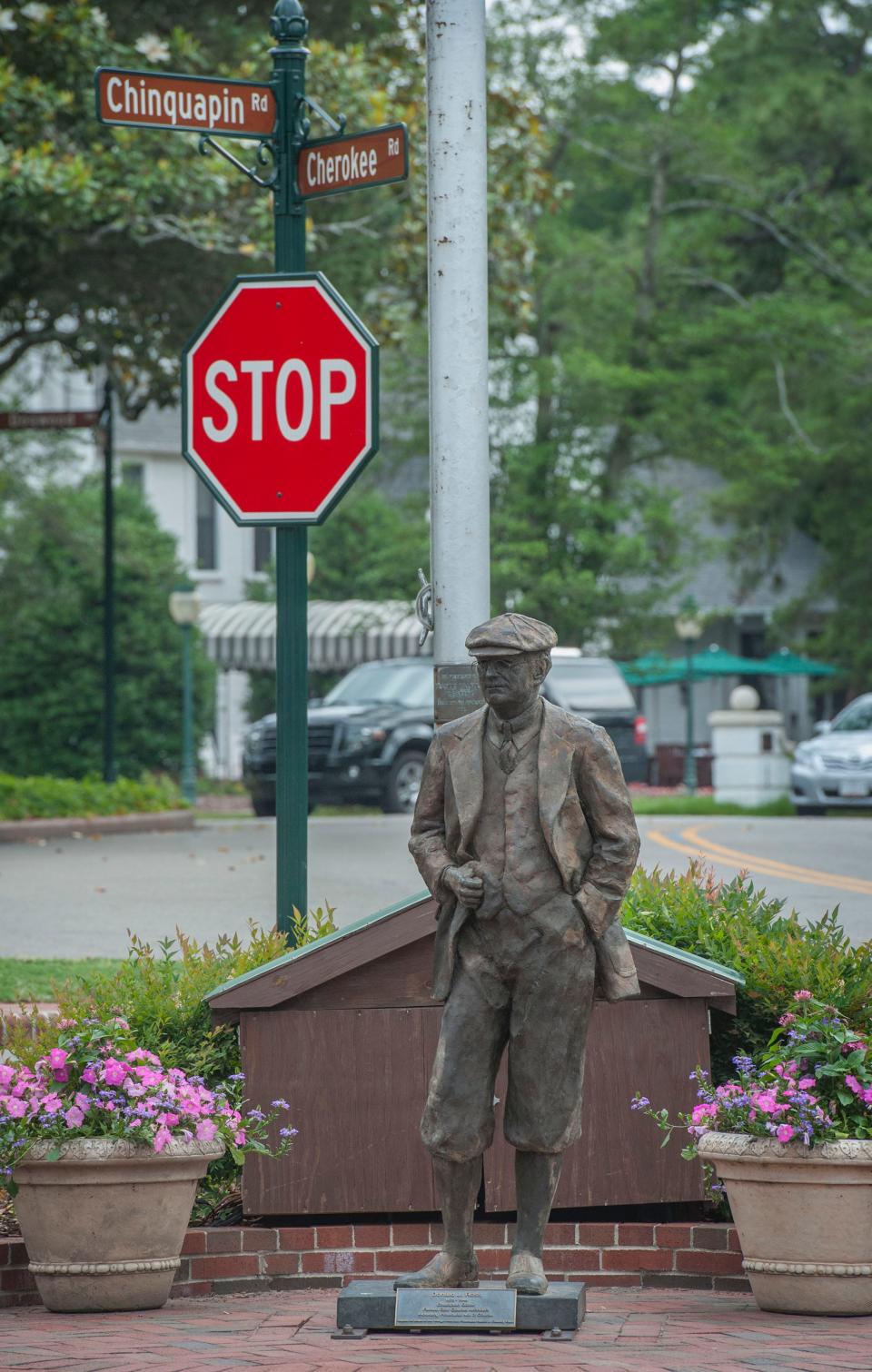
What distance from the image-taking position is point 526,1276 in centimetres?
550

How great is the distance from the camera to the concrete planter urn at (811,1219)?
5.70 metres

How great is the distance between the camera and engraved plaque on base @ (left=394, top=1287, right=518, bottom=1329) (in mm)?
5395

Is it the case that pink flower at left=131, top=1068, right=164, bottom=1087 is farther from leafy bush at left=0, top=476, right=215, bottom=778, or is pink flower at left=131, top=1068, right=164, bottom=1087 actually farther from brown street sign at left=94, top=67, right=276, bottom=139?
leafy bush at left=0, top=476, right=215, bottom=778

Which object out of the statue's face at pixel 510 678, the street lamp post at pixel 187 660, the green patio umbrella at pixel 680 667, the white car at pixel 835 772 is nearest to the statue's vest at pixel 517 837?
the statue's face at pixel 510 678

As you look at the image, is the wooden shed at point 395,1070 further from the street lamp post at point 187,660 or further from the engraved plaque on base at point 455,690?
the street lamp post at point 187,660

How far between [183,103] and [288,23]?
0.48 meters

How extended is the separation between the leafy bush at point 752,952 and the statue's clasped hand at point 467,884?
1.43 meters

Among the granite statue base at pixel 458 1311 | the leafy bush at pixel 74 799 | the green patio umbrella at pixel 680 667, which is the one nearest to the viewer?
the granite statue base at pixel 458 1311

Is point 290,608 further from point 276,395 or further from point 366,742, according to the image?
point 366,742

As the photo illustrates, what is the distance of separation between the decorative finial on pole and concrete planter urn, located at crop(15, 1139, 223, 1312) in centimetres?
407

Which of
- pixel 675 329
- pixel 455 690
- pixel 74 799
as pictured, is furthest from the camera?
pixel 675 329

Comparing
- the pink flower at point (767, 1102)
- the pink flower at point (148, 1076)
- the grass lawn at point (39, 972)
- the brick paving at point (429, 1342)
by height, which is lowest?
the brick paving at point (429, 1342)

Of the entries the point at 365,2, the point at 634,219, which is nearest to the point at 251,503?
the point at 365,2

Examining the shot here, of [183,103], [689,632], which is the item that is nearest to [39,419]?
[183,103]
